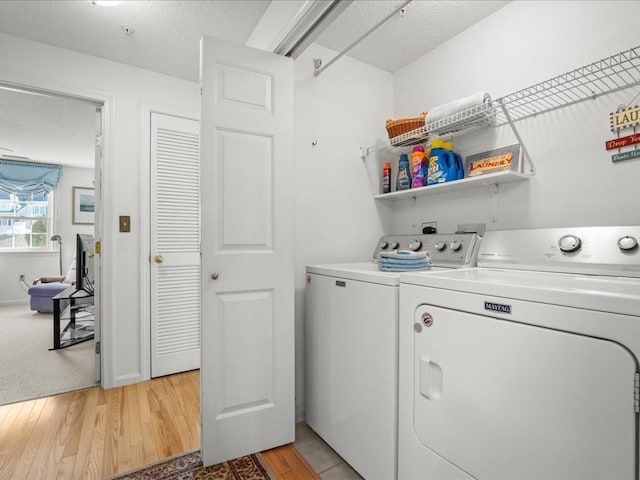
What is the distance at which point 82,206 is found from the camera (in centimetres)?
604

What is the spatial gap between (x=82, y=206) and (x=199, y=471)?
6139mm

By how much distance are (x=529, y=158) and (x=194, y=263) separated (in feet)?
8.02

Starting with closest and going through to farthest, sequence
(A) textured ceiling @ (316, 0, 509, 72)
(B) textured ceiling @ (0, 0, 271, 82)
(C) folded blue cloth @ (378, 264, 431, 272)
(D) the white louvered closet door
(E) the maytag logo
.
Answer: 1. (E) the maytag logo
2. (C) folded blue cloth @ (378, 264, 431, 272)
3. (A) textured ceiling @ (316, 0, 509, 72)
4. (B) textured ceiling @ (0, 0, 271, 82)
5. (D) the white louvered closet door

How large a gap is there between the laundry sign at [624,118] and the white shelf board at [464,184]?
0.36 meters

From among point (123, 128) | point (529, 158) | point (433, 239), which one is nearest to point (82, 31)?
point (123, 128)

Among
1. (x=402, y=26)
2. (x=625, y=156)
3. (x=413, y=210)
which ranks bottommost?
(x=413, y=210)

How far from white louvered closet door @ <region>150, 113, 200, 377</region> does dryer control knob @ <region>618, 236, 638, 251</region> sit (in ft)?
8.38

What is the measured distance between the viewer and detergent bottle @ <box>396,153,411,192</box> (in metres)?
2.05

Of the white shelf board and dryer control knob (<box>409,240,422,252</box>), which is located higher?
the white shelf board

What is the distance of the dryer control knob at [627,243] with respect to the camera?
43.9 inches

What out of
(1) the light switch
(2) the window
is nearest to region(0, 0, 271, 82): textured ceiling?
(1) the light switch

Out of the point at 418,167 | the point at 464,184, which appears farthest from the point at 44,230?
the point at 464,184

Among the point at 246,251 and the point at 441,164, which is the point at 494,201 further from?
the point at 246,251

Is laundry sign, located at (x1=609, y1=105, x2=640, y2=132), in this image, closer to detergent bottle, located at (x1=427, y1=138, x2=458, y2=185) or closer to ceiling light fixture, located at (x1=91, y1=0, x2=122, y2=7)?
detergent bottle, located at (x1=427, y1=138, x2=458, y2=185)
